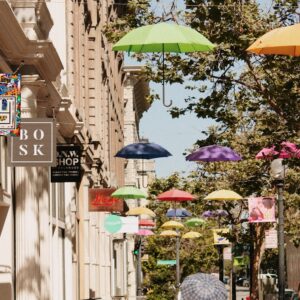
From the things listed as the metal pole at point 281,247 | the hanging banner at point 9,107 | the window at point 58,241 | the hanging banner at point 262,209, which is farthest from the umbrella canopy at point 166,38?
the hanging banner at point 262,209

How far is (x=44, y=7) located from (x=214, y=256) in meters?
83.4

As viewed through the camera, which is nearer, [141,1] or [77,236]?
[141,1]

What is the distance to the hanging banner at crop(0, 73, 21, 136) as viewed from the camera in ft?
46.6

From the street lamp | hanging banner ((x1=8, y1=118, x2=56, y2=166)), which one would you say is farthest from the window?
hanging banner ((x1=8, y1=118, x2=56, y2=166))

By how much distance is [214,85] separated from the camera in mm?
22172

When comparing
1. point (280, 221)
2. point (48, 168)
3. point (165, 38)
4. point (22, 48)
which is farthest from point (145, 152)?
point (165, 38)

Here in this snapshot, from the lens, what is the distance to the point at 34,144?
16.9m

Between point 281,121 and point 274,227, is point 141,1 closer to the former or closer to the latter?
point 281,121

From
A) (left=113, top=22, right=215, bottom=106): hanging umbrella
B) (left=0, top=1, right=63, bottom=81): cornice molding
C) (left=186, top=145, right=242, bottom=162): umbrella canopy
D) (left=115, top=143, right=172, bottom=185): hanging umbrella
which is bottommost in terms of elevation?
(left=186, top=145, right=242, bottom=162): umbrella canopy

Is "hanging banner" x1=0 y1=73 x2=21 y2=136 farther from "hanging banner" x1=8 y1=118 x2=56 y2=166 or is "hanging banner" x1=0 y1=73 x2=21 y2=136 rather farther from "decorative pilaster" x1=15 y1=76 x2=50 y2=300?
"decorative pilaster" x1=15 y1=76 x2=50 y2=300

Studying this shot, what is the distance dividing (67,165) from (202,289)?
1580 cm

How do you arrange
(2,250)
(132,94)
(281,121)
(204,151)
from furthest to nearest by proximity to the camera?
(132,94) < (204,151) < (281,121) < (2,250)

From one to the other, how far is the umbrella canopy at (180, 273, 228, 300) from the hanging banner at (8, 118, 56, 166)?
→ 921cm

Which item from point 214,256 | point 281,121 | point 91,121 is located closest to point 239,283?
point 214,256
